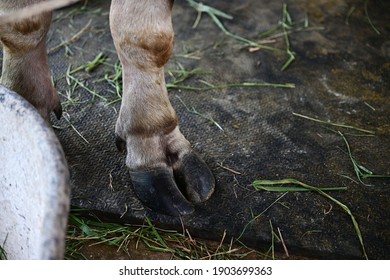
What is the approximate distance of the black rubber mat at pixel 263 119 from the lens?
1686 mm

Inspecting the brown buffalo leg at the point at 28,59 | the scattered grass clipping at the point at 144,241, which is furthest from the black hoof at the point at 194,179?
the brown buffalo leg at the point at 28,59

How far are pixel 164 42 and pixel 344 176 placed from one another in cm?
68

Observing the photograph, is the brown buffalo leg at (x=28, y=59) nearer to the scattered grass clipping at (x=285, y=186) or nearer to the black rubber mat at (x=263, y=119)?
the black rubber mat at (x=263, y=119)

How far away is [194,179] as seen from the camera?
171 centimetres

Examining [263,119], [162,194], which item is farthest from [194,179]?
[263,119]

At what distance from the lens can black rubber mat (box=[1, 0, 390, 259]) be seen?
5.53 feet

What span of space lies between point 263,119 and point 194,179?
477mm

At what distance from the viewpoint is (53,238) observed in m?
0.94

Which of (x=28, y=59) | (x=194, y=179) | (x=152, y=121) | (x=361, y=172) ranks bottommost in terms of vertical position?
(x=361, y=172)

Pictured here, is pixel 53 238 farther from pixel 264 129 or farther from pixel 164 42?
pixel 264 129

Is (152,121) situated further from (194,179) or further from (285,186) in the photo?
(285,186)

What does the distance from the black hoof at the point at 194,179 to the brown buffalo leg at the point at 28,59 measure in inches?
16.7

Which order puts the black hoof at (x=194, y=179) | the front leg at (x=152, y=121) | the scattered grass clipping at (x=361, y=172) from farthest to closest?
the scattered grass clipping at (x=361, y=172) → the black hoof at (x=194, y=179) → the front leg at (x=152, y=121)
